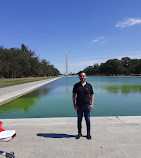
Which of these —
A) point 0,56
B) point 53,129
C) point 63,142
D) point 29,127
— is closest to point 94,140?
point 63,142

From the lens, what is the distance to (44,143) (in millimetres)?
3844

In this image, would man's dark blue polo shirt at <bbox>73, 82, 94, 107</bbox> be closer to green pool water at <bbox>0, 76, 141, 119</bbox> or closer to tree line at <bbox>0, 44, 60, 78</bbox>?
green pool water at <bbox>0, 76, 141, 119</bbox>

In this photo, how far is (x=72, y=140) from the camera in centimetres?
400

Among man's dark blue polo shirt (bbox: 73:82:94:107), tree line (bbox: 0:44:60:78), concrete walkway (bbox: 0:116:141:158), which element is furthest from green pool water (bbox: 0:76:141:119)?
tree line (bbox: 0:44:60:78)

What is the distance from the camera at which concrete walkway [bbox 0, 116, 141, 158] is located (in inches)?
132

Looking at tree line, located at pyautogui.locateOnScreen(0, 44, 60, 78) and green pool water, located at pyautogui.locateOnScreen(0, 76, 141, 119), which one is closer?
green pool water, located at pyautogui.locateOnScreen(0, 76, 141, 119)

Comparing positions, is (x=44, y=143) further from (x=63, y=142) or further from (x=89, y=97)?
(x=89, y=97)

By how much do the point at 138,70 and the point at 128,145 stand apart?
97005mm

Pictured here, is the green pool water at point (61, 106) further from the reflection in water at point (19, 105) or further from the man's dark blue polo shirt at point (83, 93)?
the man's dark blue polo shirt at point (83, 93)

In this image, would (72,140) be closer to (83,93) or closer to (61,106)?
(83,93)

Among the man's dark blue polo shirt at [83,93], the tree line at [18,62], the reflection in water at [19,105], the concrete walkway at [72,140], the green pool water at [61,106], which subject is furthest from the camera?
the tree line at [18,62]

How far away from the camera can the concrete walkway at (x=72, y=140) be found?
3354 mm

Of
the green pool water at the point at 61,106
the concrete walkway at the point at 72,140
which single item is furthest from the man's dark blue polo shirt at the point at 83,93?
the green pool water at the point at 61,106

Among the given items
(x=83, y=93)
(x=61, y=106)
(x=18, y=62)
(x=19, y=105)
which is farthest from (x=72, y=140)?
(x=18, y=62)
